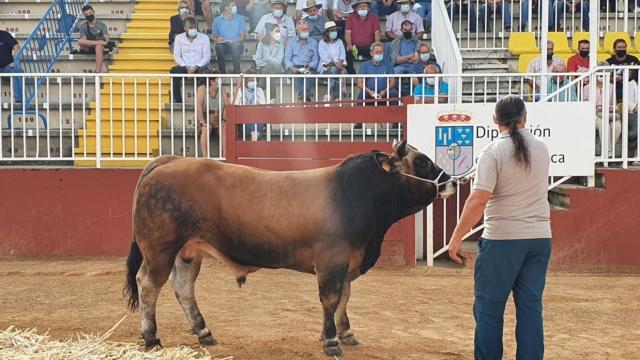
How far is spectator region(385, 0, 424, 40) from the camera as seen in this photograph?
16484 mm

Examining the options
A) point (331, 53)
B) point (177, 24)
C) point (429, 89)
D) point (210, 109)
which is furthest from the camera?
point (177, 24)

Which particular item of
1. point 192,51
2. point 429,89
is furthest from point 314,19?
point 429,89

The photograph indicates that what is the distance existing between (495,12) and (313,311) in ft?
30.0

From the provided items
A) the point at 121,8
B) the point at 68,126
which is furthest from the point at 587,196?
the point at 121,8

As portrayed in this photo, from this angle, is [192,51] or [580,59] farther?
[192,51]

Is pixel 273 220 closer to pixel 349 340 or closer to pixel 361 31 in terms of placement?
pixel 349 340

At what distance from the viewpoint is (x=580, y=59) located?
605 inches

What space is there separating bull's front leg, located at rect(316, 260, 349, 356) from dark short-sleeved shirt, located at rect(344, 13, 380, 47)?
917 cm

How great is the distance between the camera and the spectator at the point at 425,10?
669 inches

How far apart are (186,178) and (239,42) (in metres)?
Result: 8.86

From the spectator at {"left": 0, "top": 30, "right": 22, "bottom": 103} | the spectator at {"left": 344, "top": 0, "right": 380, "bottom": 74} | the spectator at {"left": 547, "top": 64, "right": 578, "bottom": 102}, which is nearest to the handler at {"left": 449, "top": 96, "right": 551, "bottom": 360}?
the spectator at {"left": 547, "top": 64, "right": 578, "bottom": 102}

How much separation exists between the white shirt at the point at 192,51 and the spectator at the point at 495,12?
479 centimetres

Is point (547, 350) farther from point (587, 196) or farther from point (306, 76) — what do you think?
point (306, 76)

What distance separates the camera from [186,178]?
7.85 meters
